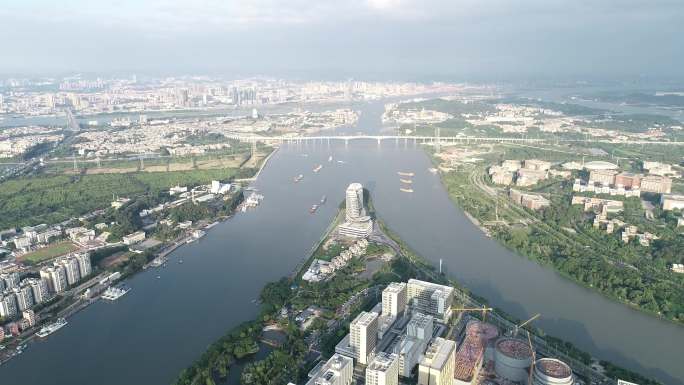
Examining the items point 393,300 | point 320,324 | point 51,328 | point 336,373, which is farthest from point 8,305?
point 393,300

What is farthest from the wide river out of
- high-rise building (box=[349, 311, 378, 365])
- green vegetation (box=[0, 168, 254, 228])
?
green vegetation (box=[0, 168, 254, 228])

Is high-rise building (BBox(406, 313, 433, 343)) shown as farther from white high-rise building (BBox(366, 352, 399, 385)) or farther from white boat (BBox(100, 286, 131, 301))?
white boat (BBox(100, 286, 131, 301))

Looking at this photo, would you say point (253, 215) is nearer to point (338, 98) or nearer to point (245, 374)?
point (245, 374)

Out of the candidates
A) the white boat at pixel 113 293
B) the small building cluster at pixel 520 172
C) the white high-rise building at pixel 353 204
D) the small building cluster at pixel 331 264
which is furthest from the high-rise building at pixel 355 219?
the small building cluster at pixel 520 172

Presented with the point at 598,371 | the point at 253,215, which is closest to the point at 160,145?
the point at 253,215

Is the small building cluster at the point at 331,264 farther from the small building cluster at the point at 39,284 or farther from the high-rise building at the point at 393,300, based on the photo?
the small building cluster at the point at 39,284

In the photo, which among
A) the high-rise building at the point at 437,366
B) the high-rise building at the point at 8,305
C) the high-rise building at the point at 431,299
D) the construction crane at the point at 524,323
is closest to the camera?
the high-rise building at the point at 437,366

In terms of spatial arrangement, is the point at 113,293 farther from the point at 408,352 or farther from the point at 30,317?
the point at 408,352
